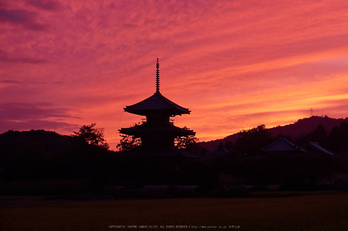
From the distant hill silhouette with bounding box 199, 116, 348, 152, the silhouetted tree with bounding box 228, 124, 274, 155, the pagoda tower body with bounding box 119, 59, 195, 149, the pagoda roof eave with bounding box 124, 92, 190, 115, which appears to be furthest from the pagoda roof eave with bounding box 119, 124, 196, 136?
the distant hill silhouette with bounding box 199, 116, 348, 152

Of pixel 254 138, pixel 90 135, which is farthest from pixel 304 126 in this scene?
pixel 90 135

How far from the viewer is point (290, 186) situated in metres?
31.2

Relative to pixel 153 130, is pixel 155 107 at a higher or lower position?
higher

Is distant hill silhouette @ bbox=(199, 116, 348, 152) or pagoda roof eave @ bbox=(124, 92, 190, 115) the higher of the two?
distant hill silhouette @ bbox=(199, 116, 348, 152)

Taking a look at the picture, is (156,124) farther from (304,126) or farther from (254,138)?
(304,126)

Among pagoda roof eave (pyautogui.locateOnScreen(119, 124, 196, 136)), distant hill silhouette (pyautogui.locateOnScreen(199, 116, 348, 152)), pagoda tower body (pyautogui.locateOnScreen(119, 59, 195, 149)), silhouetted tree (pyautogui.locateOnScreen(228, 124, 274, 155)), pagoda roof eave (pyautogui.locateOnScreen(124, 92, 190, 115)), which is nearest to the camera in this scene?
pagoda roof eave (pyautogui.locateOnScreen(119, 124, 196, 136))

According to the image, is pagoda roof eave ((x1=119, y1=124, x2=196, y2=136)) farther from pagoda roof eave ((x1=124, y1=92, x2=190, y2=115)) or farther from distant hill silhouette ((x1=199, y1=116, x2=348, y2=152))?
distant hill silhouette ((x1=199, y1=116, x2=348, y2=152))

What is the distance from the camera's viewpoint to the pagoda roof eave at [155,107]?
47.8m

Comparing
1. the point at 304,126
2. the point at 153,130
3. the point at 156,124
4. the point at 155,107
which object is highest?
the point at 304,126

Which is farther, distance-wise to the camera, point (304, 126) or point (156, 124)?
point (304, 126)

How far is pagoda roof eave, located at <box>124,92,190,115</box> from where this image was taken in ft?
157

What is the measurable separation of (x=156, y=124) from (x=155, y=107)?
7.75 feet

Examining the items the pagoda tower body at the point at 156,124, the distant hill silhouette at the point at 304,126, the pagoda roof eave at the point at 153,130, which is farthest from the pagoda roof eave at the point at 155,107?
the distant hill silhouette at the point at 304,126

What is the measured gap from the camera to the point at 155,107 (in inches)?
1891
